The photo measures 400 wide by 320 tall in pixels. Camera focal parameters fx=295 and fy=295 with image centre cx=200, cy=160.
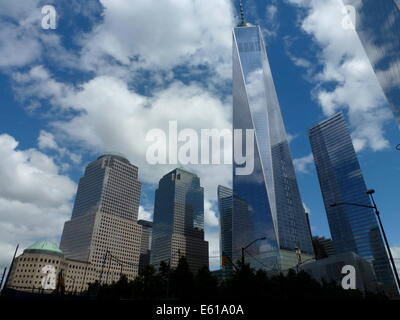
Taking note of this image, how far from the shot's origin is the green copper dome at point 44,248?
174375mm

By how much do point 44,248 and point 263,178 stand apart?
445 feet

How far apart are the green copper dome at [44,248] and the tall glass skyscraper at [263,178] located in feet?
370

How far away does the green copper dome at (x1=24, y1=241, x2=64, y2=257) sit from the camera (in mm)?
174375

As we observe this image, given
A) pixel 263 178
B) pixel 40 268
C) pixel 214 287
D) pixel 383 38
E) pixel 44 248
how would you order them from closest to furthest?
pixel 214 287, pixel 383 38, pixel 263 178, pixel 40 268, pixel 44 248

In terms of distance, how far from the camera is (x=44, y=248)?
176750 millimetres

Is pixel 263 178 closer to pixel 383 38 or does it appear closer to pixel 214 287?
pixel 383 38

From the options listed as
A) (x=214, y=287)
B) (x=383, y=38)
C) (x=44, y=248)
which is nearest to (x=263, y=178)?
(x=383, y=38)

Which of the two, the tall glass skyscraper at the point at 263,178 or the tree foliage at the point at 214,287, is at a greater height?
the tall glass skyscraper at the point at 263,178

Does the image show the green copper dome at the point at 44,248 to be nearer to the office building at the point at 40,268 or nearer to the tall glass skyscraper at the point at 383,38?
the office building at the point at 40,268

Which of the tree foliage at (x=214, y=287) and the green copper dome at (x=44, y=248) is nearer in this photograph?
the tree foliage at (x=214, y=287)

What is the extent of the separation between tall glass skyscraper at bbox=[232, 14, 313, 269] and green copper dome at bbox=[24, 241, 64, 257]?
113 metres

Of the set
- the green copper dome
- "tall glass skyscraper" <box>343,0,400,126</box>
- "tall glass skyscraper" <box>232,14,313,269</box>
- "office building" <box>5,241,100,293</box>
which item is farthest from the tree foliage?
the green copper dome

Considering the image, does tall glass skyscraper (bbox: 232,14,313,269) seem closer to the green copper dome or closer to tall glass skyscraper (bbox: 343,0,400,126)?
tall glass skyscraper (bbox: 343,0,400,126)

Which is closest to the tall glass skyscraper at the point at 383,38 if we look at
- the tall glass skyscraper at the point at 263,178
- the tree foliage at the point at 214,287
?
the tree foliage at the point at 214,287
